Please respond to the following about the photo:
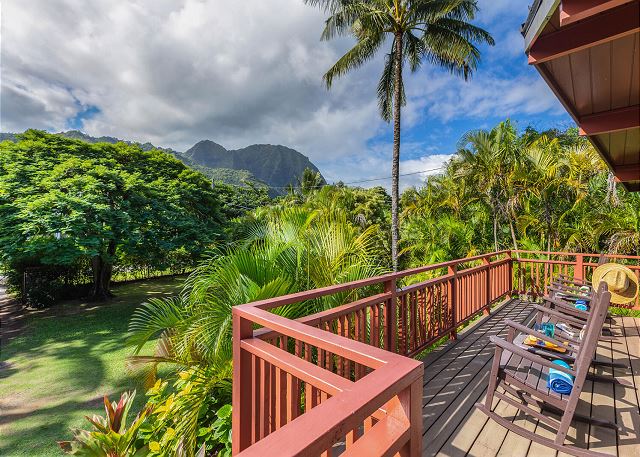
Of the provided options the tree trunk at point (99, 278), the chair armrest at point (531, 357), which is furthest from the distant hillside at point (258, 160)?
the chair armrest at point (531, 357)

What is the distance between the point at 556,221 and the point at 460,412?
790cm

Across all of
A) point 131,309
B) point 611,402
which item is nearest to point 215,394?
point 611,402

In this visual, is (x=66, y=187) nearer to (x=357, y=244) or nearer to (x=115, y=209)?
(x=115, y=209)

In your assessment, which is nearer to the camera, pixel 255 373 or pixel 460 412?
pixel 255 373

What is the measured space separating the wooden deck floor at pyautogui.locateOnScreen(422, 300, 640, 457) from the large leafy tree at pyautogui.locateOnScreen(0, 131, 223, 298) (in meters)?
9.81

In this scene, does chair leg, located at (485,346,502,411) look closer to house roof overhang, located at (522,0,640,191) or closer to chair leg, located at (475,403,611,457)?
chair leg, located at (475,403,611,457)

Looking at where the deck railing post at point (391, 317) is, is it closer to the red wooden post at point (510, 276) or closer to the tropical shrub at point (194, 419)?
the tropical shrub at point (194, 419)

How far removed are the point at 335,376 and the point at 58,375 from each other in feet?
26.2

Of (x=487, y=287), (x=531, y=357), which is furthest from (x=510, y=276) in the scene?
(x=531, y=357)

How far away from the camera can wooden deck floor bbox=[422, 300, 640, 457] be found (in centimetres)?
193

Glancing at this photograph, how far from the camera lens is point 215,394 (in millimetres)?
2635

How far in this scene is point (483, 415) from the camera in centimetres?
226

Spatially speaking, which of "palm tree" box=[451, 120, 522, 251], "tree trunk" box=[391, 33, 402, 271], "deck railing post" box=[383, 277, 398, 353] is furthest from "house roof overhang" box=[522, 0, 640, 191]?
"tree trunk" box=[391, 33, 402, 271]

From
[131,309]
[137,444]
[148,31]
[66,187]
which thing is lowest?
[131,309]
